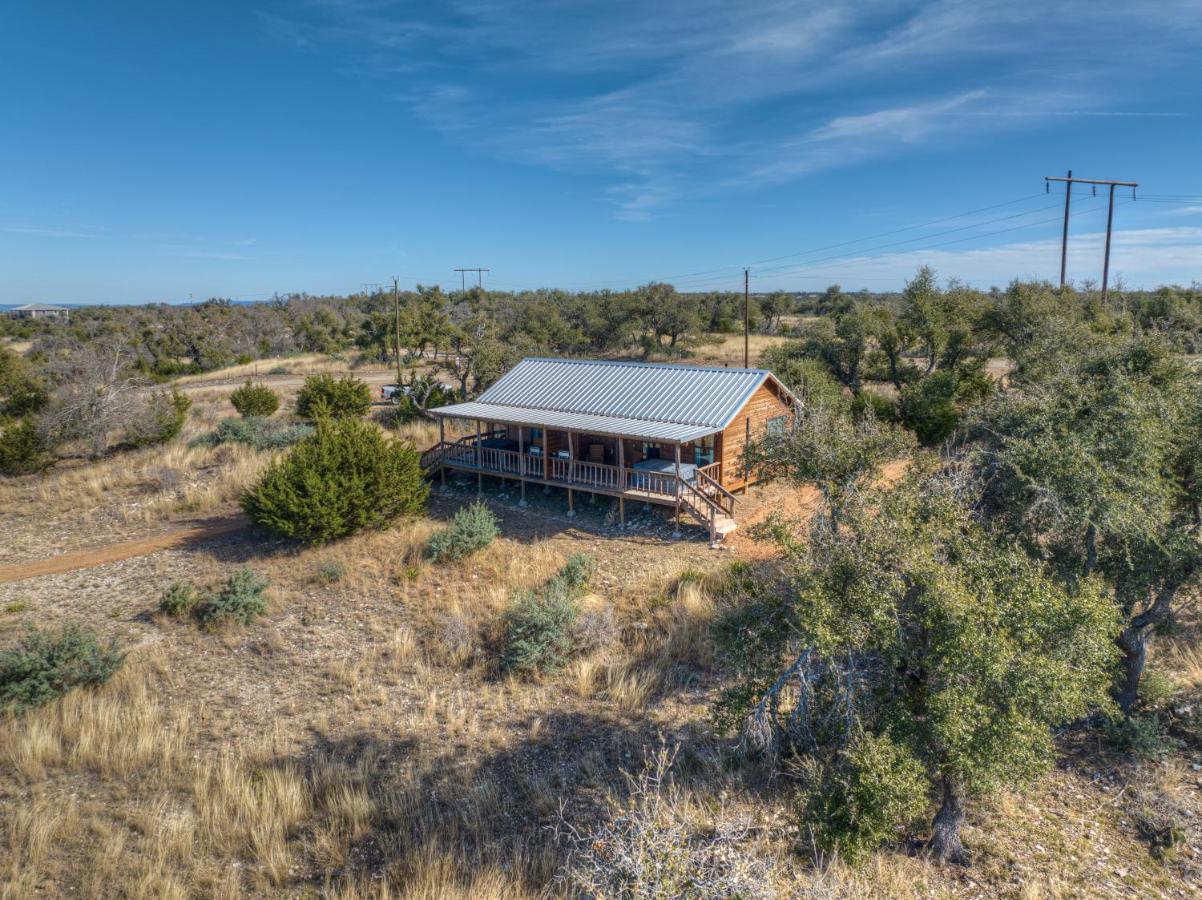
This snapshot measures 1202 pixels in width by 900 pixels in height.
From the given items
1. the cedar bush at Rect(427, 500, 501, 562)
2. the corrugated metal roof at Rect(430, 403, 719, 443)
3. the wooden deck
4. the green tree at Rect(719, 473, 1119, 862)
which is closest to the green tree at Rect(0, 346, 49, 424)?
the wooden deck

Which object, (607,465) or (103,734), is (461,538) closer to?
(607,465)

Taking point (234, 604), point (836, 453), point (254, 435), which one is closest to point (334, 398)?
point (254, 435)

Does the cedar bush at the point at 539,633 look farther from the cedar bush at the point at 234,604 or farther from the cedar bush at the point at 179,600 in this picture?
the cedar bush at the point at 179,600

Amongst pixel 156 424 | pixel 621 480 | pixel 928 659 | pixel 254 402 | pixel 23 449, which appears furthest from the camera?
pixel 254 402

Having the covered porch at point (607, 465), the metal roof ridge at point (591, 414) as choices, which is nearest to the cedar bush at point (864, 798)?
the covered porch at point (607, 465)

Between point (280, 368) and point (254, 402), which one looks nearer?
point (254, 402)

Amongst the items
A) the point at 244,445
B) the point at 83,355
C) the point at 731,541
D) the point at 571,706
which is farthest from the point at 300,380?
the point at 571,706
